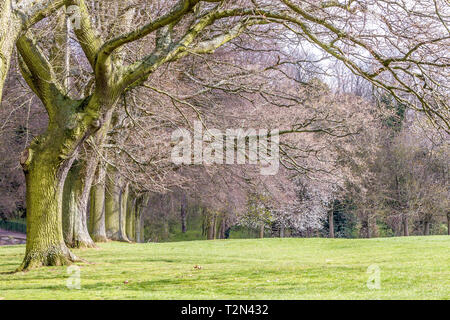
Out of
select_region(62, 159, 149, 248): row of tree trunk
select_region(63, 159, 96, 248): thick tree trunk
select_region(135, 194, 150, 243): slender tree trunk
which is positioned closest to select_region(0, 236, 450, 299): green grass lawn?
select_region(62, 159, 149, 248): row of tree trunk

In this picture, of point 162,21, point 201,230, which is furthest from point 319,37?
point 201,230

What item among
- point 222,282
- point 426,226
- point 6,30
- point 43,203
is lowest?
point 222,282

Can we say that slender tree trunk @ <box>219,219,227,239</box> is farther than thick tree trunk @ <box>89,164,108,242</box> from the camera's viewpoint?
Yes

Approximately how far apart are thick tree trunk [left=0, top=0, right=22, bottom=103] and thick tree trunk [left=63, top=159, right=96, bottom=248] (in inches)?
414

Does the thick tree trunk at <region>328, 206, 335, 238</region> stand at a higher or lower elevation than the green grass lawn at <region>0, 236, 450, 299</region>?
higher

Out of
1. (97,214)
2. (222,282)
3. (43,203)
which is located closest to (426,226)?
(97,214)

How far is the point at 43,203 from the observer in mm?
11805

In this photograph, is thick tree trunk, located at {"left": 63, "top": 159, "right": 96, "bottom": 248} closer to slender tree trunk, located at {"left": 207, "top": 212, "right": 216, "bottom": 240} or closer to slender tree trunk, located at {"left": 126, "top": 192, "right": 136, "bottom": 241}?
slender tree trunk, located at {"left": 126, "top": 192, "right": 136, "bottom": 241}

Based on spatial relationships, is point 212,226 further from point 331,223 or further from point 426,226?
point 426,226

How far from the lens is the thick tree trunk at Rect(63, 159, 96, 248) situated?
62.7 ft

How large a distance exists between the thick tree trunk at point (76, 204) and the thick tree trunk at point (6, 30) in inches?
414

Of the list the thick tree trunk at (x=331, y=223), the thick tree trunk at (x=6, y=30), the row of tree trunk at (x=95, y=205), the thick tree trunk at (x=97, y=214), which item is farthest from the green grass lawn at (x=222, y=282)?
the thick tree trunk at (x=331, y=223)

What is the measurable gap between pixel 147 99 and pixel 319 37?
6.91m

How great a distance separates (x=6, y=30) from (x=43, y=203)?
176 inches
